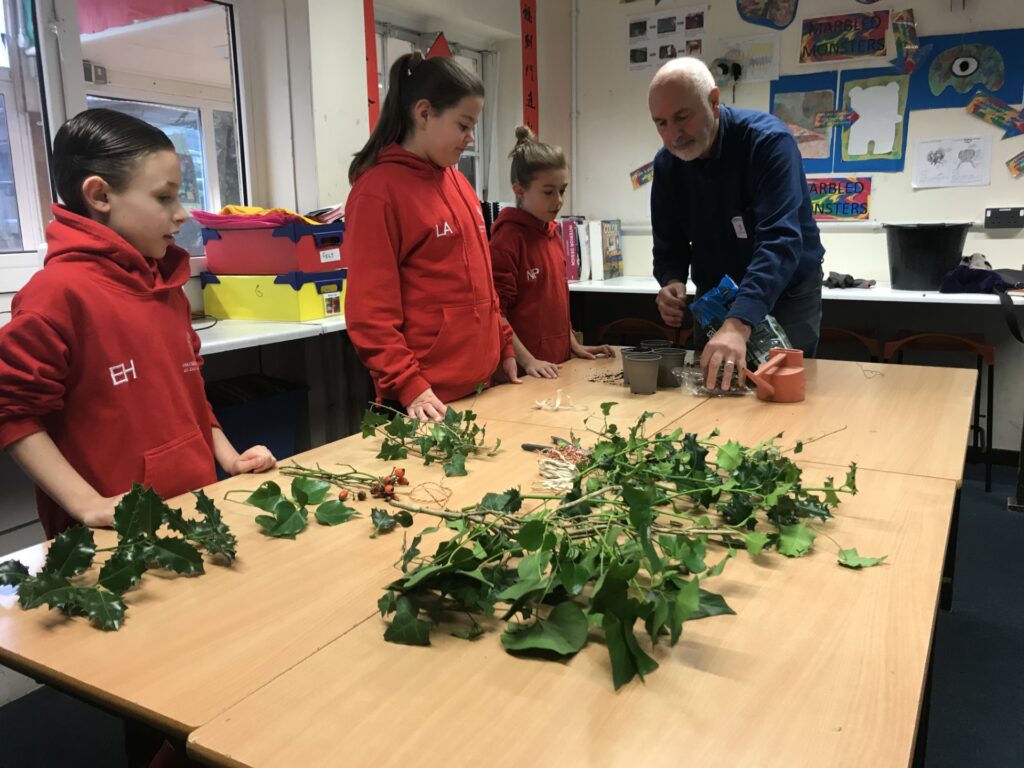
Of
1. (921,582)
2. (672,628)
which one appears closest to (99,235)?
(672,628)

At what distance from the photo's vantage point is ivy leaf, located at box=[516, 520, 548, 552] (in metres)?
0.88

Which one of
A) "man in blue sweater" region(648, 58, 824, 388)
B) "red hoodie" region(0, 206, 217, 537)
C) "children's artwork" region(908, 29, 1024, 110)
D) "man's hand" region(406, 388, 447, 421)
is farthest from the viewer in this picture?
"children's artwork" region(908, 29, 1024, 110)

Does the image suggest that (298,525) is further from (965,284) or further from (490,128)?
(490,128)

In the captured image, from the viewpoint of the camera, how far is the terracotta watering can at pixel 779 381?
6.07 feet

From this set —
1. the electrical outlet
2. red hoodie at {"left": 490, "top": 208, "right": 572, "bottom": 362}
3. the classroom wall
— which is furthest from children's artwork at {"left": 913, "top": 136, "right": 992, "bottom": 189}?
red hoodie at {"left": 490, "top": 208, "right": 572, "bottom": 362}

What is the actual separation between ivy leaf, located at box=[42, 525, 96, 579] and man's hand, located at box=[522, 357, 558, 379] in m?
1.44

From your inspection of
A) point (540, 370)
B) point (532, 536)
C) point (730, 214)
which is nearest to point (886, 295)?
point (730, 214)

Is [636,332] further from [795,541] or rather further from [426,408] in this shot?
[795,541]

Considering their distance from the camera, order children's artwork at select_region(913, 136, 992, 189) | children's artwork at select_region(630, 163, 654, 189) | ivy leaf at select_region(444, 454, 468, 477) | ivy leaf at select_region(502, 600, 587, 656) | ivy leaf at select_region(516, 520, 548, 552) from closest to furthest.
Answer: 1. ivy leaf at select_region(502, 600, 587, 656)
2. ivy leaf at select_region(516, 520, 548, 552)
3. ivy leaf at select_region(444, 454, 468, 477)
4. children's artwork at select_region(913, 136, 992, 189)
5. children's artwork at select_region(630, 163, 654, 189)

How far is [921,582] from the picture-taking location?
93 cm

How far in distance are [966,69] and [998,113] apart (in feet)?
0.84

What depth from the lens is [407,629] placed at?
81cm

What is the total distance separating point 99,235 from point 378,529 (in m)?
0.74

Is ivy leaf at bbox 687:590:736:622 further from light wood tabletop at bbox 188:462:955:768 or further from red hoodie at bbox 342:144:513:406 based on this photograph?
red hoodie at bbox 342:144:513:406
